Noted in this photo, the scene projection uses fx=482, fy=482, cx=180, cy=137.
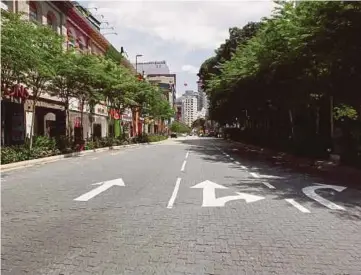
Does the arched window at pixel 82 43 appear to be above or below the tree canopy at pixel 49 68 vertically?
above

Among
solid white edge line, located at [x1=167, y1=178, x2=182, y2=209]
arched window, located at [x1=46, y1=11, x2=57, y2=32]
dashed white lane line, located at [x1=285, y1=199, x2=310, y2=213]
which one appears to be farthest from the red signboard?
dashed white lane line, located at [x1=285, y1=199, x2=310, y2=213]

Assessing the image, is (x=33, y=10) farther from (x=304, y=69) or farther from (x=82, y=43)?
(x=304, y=69)

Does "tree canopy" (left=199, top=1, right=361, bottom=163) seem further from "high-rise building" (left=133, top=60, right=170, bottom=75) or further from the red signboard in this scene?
"high-rise building" (left=133, top=60, right=170, bottom=75)

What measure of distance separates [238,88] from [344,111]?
8.60 m

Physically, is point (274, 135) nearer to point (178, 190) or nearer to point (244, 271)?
point (178, 190)

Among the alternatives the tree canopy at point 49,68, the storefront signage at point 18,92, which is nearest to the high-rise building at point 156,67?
the tree canopy at point 49,68

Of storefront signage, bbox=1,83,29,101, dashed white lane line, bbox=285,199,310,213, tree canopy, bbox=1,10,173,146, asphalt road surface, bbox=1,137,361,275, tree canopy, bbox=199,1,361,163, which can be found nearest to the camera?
asphalt road surface, bbox=1,137,361,275

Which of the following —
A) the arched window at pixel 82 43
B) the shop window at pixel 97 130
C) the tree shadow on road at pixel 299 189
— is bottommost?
the tree shadow on road at pixel 299 189

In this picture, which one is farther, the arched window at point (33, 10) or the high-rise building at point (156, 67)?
the high-rise building at point (156, 67)

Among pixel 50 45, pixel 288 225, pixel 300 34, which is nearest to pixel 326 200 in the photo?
pixel 288 225

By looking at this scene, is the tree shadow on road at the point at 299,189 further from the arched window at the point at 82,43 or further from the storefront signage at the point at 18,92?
the arched window at the point at 82,43

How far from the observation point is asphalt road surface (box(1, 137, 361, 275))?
5.80m

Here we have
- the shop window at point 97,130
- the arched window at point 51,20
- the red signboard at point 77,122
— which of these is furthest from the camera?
the shop window at point 97,130

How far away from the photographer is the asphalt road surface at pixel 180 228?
19.0 feet
